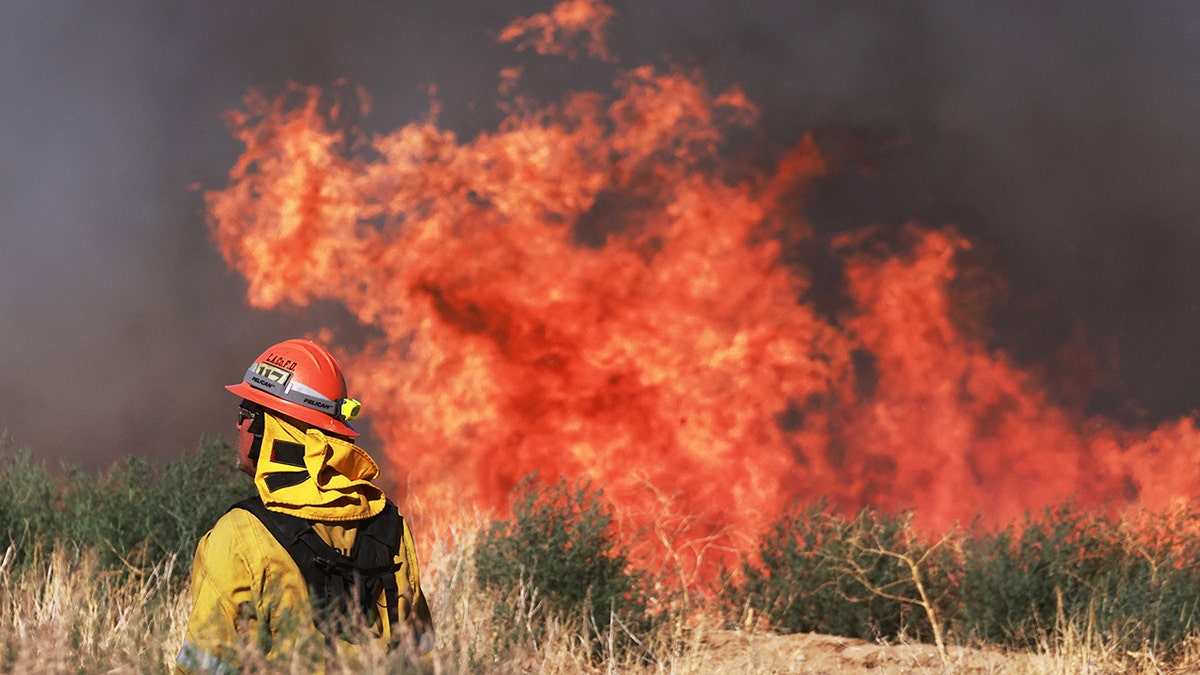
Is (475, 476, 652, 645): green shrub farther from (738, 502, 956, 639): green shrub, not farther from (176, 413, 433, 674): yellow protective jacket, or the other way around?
(176, 413, 433, 674): yellow protective jacket

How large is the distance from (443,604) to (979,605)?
17.8ft

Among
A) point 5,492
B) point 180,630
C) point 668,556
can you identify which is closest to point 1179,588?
point 668,556

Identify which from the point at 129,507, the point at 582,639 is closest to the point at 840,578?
the point at 582,639

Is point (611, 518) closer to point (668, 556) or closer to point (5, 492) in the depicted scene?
A: point (668, 556)

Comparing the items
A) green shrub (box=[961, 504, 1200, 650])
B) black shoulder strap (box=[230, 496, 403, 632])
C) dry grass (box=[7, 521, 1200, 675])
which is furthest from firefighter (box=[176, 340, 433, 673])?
green shrub (box=[961, 504, 1200, 650])

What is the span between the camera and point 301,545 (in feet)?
13.5

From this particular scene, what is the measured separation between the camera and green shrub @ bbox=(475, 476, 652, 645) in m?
9.88

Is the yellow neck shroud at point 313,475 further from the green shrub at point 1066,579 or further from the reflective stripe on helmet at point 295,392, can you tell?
the green shrub at point 1066,579

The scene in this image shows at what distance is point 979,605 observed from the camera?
11.0m

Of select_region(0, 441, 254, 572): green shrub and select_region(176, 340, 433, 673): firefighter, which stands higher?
select_region(0, 441, 254, 572): green shrub

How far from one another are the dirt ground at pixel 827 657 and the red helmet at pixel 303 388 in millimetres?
4983

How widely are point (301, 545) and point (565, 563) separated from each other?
19.9ft

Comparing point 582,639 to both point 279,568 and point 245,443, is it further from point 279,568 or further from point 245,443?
point 279,568

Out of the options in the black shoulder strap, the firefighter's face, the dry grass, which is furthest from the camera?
the dry grass
